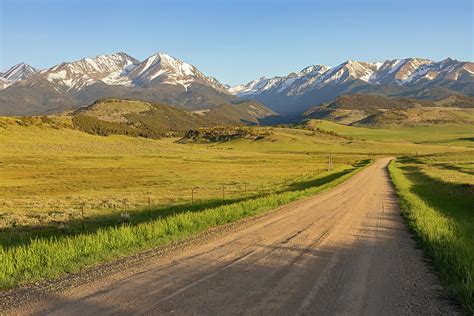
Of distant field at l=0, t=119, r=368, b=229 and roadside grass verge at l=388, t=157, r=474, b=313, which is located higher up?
roadside grass verge at l=388, t=157, r=474, b=313

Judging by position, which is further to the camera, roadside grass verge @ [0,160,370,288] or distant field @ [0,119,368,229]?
distant field @ [0,119,368,229]

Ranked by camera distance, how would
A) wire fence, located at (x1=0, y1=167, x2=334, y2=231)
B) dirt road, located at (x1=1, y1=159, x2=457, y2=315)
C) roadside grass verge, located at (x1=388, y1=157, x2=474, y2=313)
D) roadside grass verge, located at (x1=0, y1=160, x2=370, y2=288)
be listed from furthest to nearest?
wire fence, located at (x1=0, y1=167, x2=334, y2=231) < roadside grass verge, located at (x1=0, y1=160, x2=370, y2=288) < roadside grass verge, located at (x1=388, y1=157, x2=474, y2=313) < dirt road, located at (x1=1, y1=159, x2=457, y2=315)

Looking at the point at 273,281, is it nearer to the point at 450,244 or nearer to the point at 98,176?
the point at 450,244

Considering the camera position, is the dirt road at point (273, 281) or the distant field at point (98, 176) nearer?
the dirt road at point (273, 281)

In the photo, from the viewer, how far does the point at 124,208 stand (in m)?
36.2

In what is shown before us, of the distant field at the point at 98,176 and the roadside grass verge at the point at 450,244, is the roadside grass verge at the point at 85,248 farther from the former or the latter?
the distant field at the point at 98,176

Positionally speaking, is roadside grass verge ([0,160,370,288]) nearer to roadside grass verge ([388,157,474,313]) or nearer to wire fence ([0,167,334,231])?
wire fence ([0,167,334,231])

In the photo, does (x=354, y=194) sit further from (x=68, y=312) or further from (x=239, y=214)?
(x=68, y=312)

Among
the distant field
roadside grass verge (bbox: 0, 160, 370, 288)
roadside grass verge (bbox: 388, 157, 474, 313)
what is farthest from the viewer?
the distant field

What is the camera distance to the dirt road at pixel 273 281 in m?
9.27

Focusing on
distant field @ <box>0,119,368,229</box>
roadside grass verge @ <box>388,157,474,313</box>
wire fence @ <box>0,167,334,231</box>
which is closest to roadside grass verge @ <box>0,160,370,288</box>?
wire fence @ <box>0,167,334,231</box>

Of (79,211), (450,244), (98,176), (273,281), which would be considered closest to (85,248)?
(273,281)

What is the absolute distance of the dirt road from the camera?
30.4 feet

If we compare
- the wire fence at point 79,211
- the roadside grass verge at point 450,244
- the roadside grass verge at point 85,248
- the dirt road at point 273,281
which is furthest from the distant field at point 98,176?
the roadside grass verge at point 450,244
